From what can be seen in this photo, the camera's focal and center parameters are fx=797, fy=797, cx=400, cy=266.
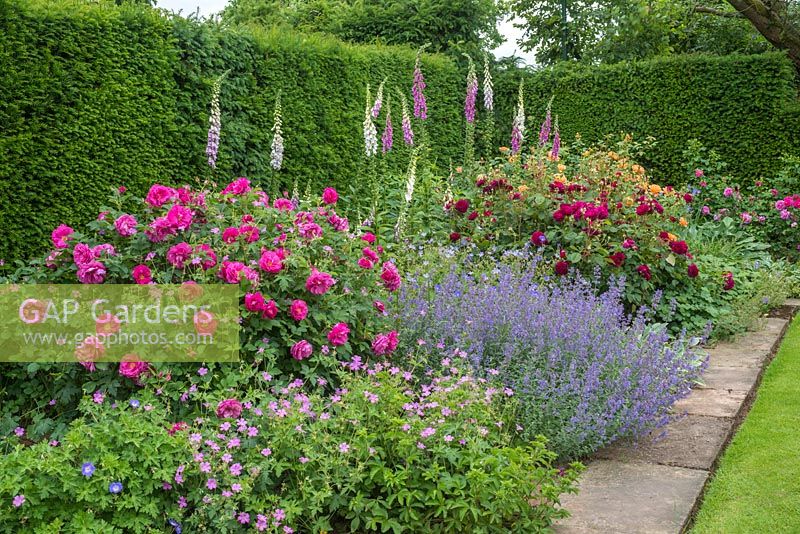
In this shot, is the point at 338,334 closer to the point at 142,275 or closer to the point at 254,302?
the point at 254,302

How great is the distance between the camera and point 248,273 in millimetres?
3326

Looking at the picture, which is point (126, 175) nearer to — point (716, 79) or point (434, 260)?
point (434, 260)

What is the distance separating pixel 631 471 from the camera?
3.40m

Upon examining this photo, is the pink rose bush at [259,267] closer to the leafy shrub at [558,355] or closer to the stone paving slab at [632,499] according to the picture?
the leafy shrub at [558,355]

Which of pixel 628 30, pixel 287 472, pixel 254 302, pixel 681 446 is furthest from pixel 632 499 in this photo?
pixel 628 30

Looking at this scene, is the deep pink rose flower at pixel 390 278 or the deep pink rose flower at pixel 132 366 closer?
the deep pink rose flower at pixel 132 366

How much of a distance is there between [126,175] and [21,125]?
841mm

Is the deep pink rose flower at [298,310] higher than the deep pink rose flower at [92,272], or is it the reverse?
the deep pink rose flower at [92,272]

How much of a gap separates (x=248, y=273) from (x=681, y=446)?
2129 millimetres

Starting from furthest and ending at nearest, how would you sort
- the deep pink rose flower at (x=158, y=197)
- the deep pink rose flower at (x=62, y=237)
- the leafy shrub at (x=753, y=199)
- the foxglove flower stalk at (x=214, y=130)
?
the leafy shrub at (x=753, y=199) → the foxglove flower stalk at (x=214, y=130) → the deep pink rose flower at (x=158, y=197) → the deep pink rose flower at (x=62, y=237)

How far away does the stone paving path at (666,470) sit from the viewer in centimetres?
291

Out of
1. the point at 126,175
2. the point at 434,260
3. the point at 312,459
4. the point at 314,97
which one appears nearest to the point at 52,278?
the point at 312,459

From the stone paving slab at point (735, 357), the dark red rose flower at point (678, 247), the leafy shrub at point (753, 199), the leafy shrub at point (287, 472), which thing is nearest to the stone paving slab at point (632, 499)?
the leafy shrub at point (287, 472)

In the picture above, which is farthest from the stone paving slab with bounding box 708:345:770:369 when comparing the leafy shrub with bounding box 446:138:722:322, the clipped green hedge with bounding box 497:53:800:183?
the clipped green hedge with bounding box 497:53:800:183
